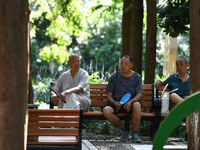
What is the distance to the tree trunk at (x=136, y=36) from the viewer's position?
1080 cm

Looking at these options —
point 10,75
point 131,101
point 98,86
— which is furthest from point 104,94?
point 10,75

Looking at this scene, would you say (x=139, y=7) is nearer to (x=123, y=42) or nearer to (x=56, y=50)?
(x=123, y=42)

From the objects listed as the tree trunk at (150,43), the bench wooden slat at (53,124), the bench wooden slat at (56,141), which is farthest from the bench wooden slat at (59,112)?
the tree trunk at (150,43)

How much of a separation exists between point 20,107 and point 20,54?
41 centimetres

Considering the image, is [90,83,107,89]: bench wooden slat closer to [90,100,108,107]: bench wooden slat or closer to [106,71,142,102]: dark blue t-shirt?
[90,100,108,107]: bench wooden slat

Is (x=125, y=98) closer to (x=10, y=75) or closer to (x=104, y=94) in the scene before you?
(x=104, y=94)

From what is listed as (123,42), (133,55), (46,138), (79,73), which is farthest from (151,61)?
(46,138)

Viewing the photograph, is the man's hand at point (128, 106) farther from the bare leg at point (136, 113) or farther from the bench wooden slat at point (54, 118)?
the bench wooden slat at point (54, 118)

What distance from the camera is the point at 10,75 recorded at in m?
3.78

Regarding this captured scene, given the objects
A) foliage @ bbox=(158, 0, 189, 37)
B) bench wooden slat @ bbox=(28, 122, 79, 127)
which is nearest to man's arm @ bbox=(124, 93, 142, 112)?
bench wooden slat @ bbox=(28, 122, 79, 127)

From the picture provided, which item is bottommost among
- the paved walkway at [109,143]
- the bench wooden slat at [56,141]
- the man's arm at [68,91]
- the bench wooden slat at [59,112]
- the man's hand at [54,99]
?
the paved walkway at [109,143]

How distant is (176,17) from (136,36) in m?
0.95

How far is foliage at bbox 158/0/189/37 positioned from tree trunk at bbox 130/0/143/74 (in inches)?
22.1

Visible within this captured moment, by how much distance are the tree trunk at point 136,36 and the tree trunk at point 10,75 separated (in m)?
7.10
